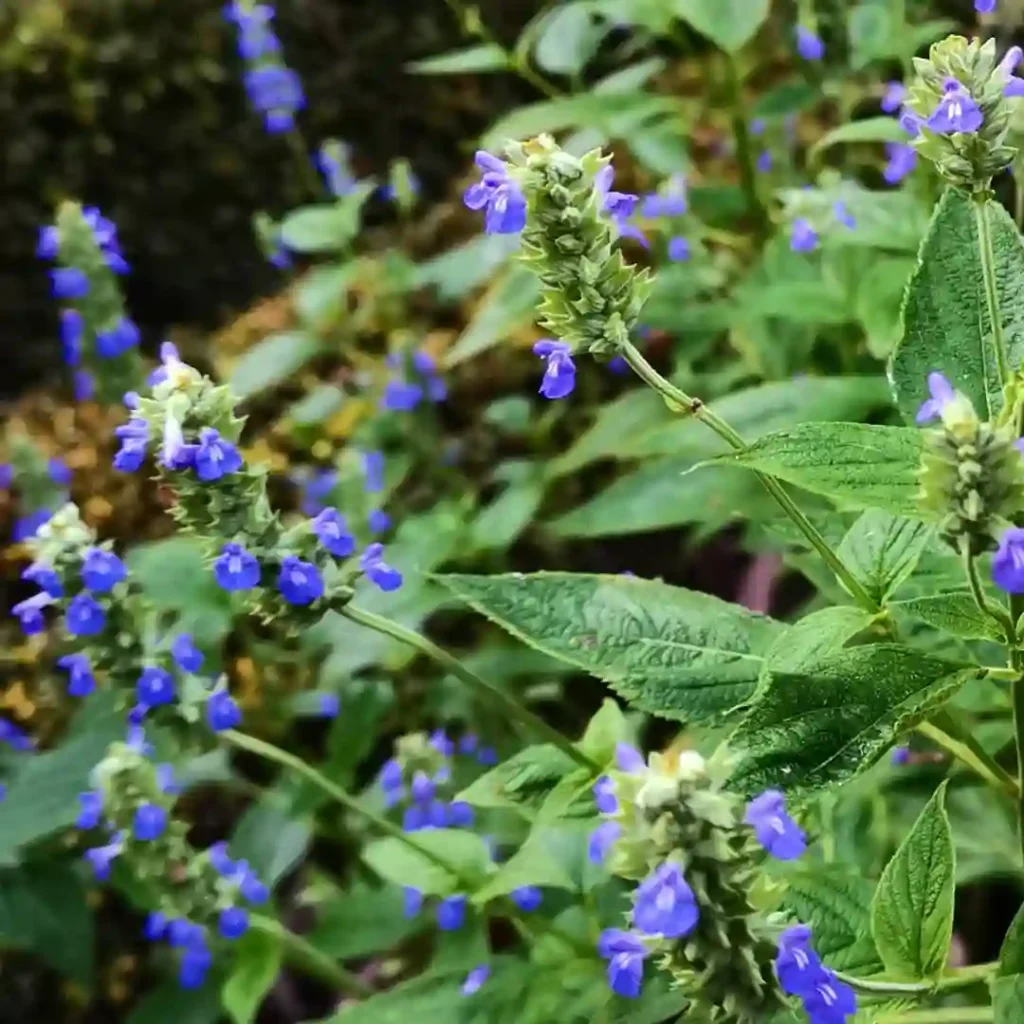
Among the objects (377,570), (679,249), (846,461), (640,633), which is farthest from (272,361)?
(846,461)

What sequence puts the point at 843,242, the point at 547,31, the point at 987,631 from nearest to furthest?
the point at 987,631
the point at 843,242
the point at 547,31

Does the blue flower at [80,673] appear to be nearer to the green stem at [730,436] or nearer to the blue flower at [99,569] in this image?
the blue flower at [99,569]

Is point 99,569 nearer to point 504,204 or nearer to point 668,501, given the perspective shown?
point 504,204

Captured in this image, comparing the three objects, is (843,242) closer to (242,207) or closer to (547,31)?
(547,31)

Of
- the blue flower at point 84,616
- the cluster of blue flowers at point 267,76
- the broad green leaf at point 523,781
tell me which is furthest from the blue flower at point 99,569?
the cluster of blue flowers at point 267,76

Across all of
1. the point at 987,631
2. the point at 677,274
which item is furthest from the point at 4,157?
the point at 987,631
